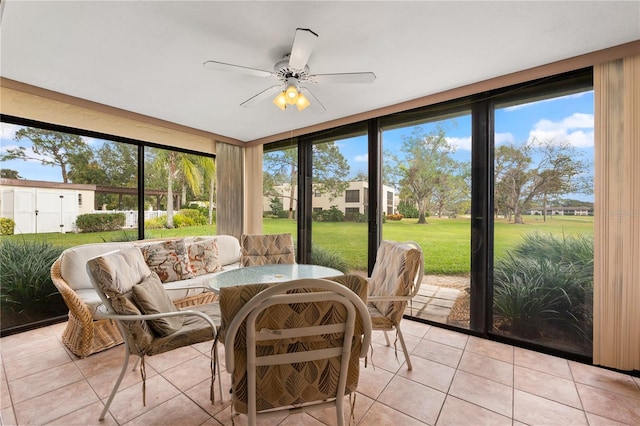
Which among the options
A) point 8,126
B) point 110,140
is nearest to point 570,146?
point 110,140

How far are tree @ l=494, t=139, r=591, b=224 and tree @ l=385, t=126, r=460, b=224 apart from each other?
421mm

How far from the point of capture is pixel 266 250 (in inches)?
121

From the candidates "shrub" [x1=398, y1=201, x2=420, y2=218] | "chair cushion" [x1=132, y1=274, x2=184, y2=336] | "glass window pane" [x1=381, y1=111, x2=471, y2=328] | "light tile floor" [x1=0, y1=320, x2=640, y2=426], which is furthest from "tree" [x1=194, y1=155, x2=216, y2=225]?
"shrub" [x1=398, y1=201, x2=420, y2=218]

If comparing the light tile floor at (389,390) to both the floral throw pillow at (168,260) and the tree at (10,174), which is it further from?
the tree at (10,174)

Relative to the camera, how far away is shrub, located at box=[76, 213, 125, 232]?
3.20 metres

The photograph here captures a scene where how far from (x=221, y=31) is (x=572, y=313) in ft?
11.3

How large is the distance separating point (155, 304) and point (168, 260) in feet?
5.14

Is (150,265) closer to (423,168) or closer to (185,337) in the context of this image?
(185,337)

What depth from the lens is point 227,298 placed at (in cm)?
93

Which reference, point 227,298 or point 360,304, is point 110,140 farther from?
point 360,304

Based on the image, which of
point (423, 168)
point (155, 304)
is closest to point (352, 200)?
point (423, 168)

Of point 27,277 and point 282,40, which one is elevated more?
point 282,40

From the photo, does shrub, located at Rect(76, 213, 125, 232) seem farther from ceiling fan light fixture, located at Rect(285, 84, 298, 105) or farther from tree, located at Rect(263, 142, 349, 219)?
ceiling fan light fixture, located at Rect(285, 84, 298, 105)

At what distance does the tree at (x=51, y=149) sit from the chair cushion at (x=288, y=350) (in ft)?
10.9
